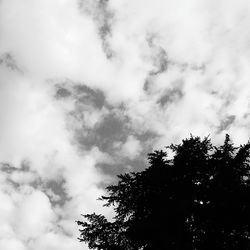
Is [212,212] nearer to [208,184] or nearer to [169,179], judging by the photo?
[208,184]

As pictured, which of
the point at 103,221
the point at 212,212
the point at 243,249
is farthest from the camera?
the point at 103,221

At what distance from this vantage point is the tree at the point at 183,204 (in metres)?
15.6

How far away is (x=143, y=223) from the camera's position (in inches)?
623

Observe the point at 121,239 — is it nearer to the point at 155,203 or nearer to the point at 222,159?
the point at 155,203

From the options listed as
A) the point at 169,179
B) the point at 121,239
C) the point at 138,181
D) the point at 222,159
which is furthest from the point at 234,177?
the point at 121,239

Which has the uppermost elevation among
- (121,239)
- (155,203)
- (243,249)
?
(155,203)

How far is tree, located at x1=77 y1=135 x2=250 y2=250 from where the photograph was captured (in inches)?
613

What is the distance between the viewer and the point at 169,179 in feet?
55.9

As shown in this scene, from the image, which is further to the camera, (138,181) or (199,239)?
(138,181)

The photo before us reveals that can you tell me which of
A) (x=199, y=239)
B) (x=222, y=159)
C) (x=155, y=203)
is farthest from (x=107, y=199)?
(x=222, y=159)

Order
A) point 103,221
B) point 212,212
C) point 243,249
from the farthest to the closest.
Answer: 1. point 103,221
2. point 212,212
3. point 243,249

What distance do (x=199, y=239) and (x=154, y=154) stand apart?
15.8 ft

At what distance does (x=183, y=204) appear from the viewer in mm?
16297

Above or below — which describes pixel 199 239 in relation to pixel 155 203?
below
